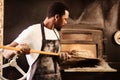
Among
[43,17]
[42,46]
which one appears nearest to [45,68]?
[42,46]

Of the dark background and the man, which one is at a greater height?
the dark background

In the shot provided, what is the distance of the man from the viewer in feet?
7.49

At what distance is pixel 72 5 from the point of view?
4.12 m

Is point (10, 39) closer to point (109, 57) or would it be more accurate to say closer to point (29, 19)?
point (29, 19)

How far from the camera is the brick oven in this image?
4004mm

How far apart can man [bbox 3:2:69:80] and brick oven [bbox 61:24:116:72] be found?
155 cm

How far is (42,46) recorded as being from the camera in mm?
2373

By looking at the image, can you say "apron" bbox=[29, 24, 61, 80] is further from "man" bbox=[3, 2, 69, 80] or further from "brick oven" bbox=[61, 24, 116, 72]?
"brick oven" bbox=[61, 24, 116, 72]

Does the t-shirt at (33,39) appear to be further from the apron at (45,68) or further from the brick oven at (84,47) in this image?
the brick oven at (84,47)

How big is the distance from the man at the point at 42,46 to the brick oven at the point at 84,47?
61.1 inches

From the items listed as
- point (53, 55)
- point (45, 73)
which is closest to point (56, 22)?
point (53, 55)

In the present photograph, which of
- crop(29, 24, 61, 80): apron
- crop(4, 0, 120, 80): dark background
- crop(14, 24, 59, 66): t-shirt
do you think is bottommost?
crop(29, 24, 61, 80): apron

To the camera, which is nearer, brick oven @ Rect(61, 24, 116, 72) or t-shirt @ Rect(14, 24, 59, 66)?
t-shirt @ Rect(14, 24, 59, 66)

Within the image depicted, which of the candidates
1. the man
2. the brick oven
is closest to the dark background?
the brick oven
